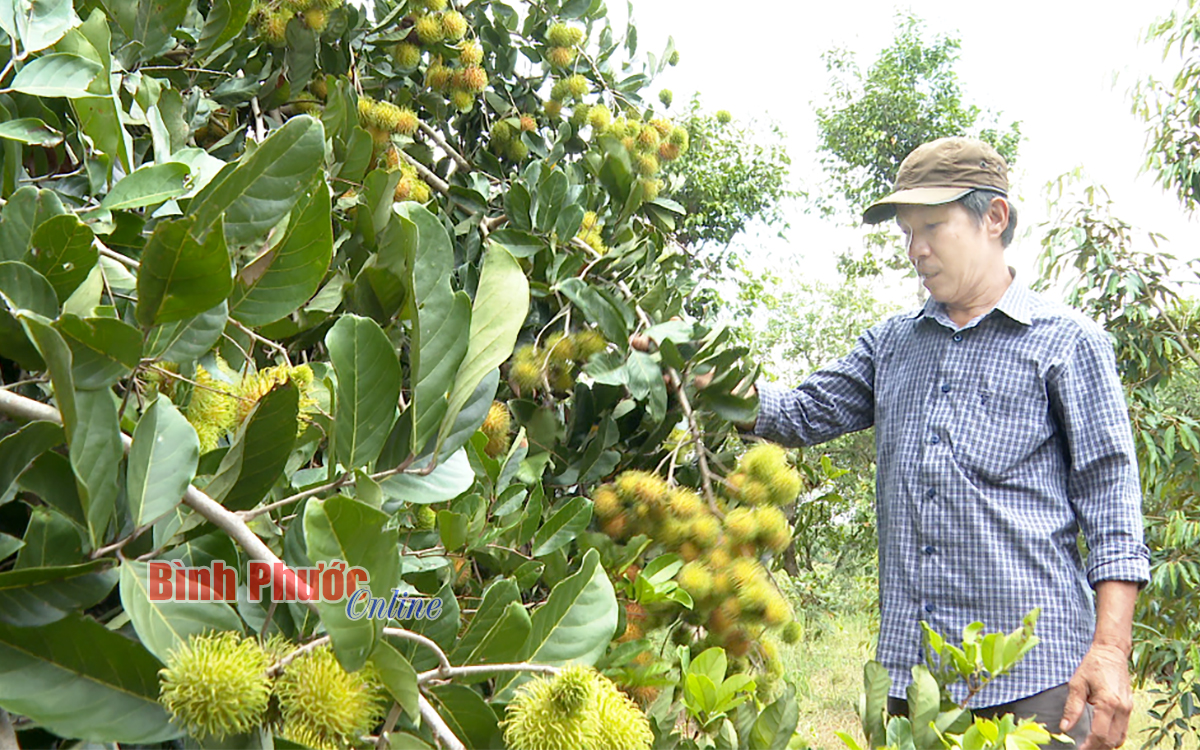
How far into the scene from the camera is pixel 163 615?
39 centimetres

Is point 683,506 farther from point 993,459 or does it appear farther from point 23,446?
point 993,459

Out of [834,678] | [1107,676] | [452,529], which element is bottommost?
[834,678]

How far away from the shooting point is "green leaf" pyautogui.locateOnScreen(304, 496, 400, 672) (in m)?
0.32

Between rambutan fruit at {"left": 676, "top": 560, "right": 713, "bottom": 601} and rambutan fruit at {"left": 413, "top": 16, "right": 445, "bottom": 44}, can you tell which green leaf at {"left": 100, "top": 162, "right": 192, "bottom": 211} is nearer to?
rambutan fruit at {"left": 676, "top": 560, "right": 713, "bottom": 601}

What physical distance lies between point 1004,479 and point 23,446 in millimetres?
1426

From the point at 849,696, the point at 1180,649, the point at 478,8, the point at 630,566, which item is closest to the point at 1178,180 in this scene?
the point at 1180,649

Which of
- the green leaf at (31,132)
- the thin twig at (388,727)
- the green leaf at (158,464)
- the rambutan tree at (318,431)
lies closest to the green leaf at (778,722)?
the rambutan tree at (318,431)

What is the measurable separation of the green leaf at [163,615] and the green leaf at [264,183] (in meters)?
0.15

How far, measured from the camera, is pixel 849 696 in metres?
4.18

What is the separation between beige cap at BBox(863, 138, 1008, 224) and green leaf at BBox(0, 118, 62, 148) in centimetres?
139

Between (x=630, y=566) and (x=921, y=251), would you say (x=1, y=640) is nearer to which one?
(x=630, y=566)

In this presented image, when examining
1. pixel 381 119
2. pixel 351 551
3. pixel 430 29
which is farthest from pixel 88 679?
pixel 430 29

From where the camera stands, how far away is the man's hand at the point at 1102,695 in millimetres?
1352

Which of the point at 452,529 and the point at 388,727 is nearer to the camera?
the point at 388,727
